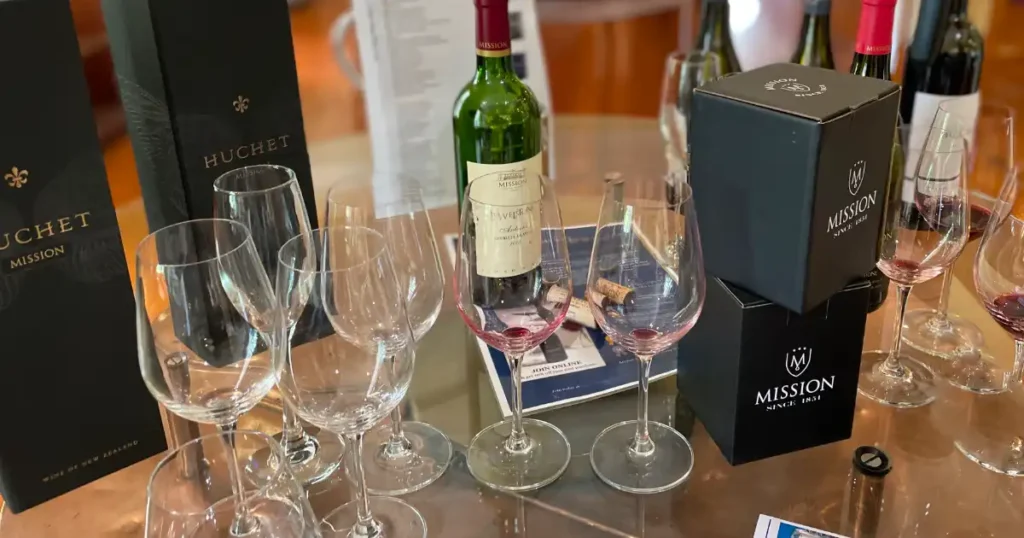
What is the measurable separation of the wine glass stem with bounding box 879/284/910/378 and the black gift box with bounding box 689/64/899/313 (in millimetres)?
181

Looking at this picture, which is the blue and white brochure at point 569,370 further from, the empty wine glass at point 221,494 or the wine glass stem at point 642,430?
the empty wine glass at point 221,494

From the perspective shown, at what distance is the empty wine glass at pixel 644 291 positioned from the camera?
79 centimetres

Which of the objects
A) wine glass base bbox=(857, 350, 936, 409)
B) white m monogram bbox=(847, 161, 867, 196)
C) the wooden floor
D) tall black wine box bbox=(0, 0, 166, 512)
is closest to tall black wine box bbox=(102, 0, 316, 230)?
A: tall black wine box bbox=(0, 0, 166, 512)

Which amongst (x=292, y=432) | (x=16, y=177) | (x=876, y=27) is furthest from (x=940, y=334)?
(x=16, y=177)

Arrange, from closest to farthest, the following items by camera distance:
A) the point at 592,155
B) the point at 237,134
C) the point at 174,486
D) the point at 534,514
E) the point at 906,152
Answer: the point at 174,486 < the point at 534,514 < the point at 237,134 < the point at 906,152 < the point at 592,155

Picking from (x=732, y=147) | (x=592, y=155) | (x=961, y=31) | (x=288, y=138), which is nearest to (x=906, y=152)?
(x=961, y=31)

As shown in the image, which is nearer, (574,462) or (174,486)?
(174,486)

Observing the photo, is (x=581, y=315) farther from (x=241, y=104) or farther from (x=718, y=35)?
(x=718, y=35)

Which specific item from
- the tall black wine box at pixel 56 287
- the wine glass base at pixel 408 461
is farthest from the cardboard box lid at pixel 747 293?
the tall black wine box at pixel 56 287

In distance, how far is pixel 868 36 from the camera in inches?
36.7

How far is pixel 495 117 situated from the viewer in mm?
1021

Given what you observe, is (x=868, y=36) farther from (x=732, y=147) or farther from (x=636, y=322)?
(x=636, y=322)

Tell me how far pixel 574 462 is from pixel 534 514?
0.08m

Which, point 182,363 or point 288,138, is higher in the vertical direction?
point 288,138
